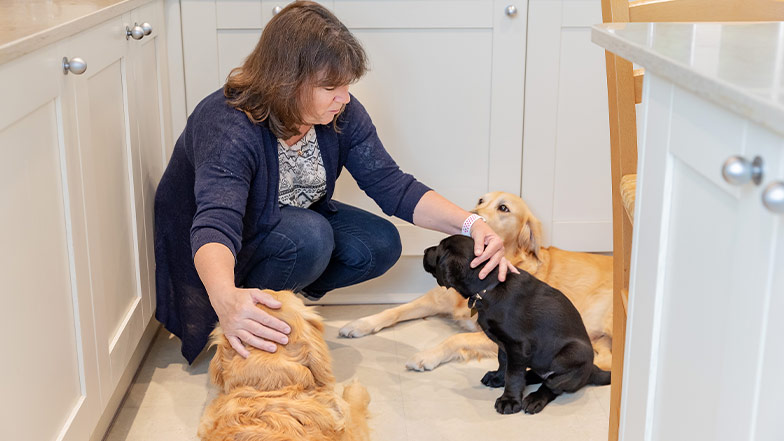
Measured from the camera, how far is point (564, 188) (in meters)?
2.61

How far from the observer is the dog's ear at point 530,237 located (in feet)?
8.14

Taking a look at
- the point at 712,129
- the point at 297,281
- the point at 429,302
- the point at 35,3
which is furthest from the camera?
the point at 429,302

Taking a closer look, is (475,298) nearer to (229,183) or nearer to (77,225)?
(229,183)

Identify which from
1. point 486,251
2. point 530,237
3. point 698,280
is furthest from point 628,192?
point 530,237

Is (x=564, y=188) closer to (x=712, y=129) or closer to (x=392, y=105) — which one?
(x=392, y=105)

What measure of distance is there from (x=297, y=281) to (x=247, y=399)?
2.69ft

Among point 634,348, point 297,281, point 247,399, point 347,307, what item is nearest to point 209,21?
point 297,281

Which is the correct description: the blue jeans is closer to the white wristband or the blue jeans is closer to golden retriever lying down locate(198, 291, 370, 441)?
the white wristband

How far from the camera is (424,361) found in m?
2.29

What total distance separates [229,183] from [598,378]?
3.68 ft

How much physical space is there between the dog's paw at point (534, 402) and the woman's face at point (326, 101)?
34.7 inches

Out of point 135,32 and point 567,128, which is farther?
point 567,128

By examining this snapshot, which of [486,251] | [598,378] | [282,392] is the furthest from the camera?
[598,378]

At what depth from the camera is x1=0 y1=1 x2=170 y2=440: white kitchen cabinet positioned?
130 cm
